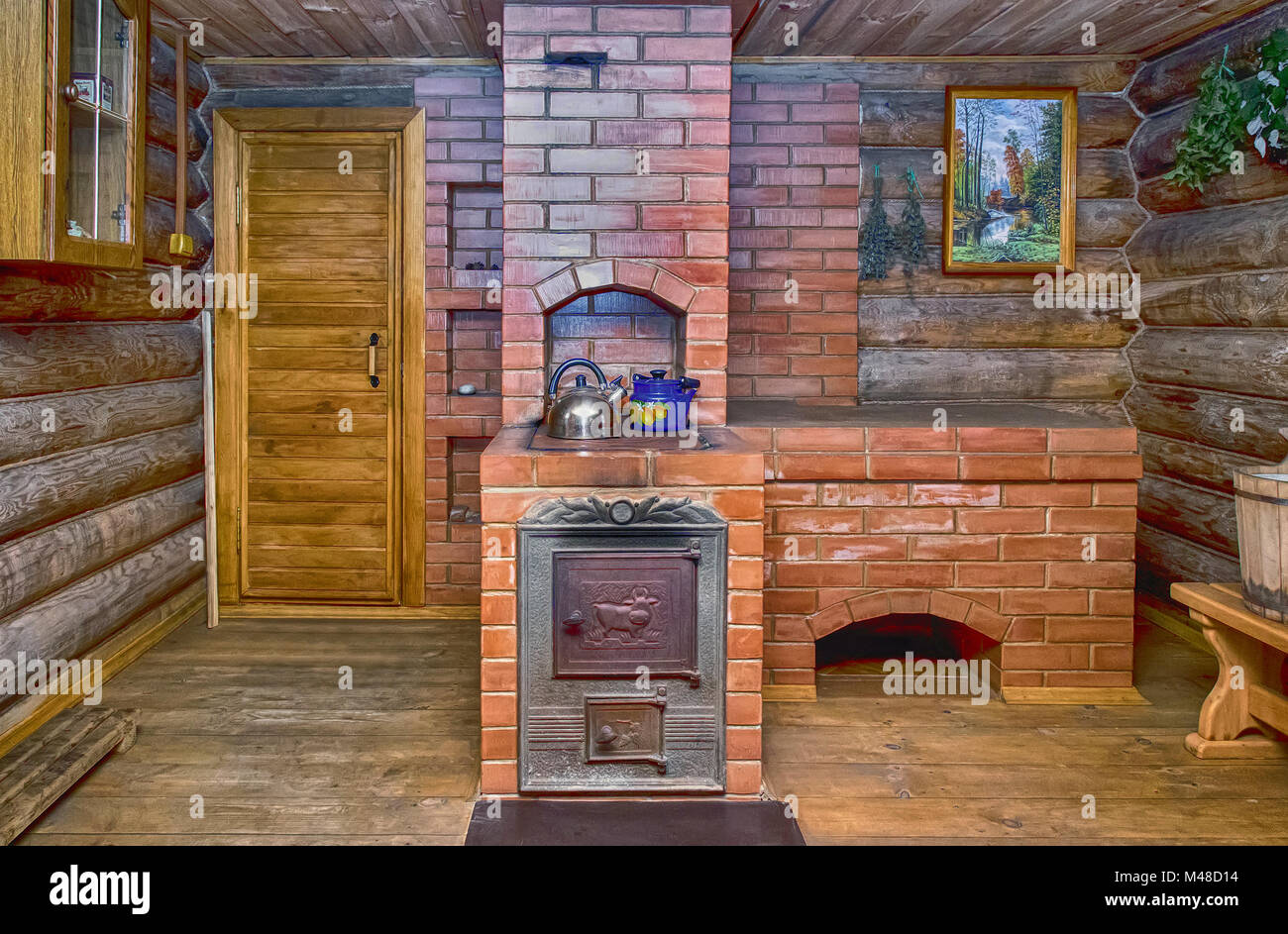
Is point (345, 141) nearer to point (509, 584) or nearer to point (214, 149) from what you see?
point (214, 149)

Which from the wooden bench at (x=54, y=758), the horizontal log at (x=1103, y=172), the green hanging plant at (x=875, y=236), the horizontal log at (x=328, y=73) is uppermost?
the horizontal log at (x=328, y=73)

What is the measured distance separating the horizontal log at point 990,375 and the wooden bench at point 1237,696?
5.44ft

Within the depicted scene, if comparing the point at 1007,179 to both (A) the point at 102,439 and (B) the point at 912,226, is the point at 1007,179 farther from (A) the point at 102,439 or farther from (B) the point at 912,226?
(A) the point at 102,439

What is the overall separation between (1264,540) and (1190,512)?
148cm

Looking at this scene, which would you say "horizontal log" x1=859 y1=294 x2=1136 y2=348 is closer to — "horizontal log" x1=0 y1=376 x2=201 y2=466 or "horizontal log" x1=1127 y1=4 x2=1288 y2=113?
"horizontal log" x1=1127 y1=4 x2=1288 y2=113

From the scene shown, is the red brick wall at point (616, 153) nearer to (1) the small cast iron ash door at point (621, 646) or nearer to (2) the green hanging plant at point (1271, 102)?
Answer: (1) the small cast iron ash door at point (621, 646)

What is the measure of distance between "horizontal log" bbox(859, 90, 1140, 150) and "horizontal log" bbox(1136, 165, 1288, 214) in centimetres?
31

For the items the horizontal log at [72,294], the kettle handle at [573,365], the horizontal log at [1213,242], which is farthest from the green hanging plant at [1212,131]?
the horizontal log at [72,294]

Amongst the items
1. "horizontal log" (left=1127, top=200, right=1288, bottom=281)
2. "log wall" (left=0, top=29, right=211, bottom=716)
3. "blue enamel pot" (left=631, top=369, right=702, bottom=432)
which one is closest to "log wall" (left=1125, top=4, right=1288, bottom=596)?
"horizontal log" (left=1127, top=200, right=1288, bottom=281)

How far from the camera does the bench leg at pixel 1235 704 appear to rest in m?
3.24

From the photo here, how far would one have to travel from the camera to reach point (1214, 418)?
4.25 meters

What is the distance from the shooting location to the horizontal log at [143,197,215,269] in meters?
4.20

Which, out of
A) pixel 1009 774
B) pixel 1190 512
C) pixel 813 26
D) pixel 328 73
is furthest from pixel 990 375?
pixel 328 73
